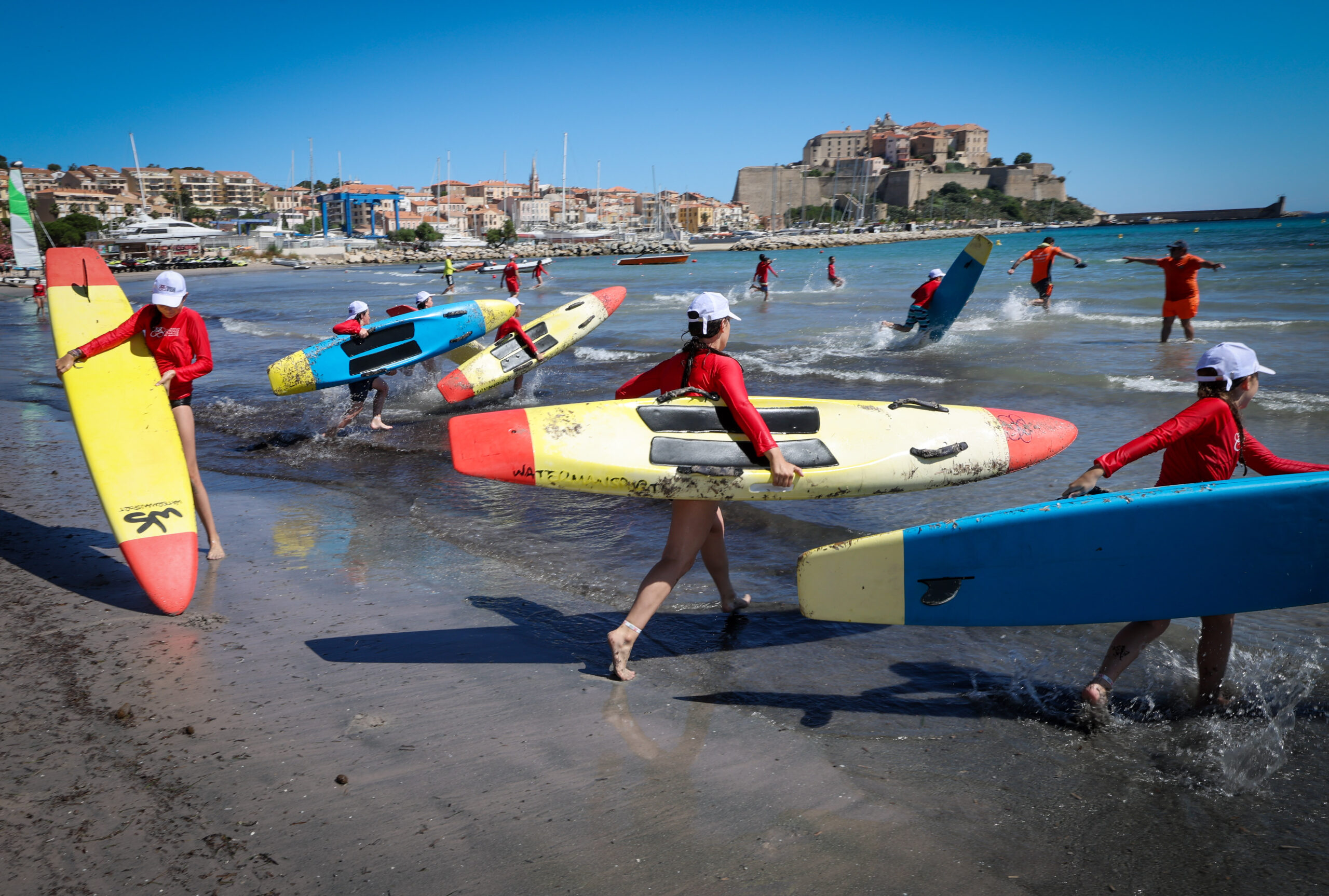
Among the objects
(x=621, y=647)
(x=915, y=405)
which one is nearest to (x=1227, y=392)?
(x=915, y=405)

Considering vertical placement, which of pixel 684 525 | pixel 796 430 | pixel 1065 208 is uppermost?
pixel 1065 208

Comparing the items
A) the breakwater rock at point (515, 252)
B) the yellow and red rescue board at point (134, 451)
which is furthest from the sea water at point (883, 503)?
the breakwater rock at point (515, 252)

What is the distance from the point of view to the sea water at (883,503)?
3346 mm

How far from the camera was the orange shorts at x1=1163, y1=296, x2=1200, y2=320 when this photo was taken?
40.9 feet

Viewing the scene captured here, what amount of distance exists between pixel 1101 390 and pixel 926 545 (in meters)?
8.62

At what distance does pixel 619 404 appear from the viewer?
4.18 m

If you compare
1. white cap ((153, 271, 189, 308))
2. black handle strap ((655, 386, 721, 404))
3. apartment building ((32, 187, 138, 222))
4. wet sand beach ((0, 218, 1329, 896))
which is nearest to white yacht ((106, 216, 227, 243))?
apartment building ((32, 187, 138, 222))

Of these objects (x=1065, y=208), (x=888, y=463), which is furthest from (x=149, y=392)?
(x=1065, y=208)

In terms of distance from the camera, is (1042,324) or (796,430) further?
(1042,324)

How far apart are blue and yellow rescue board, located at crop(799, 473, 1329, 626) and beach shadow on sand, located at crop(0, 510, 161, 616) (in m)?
3.59

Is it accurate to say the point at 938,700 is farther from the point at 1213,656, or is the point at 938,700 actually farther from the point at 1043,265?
the point at 1043,265

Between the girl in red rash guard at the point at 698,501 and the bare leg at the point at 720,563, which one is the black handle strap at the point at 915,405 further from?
the bare leg at the point at 720,563

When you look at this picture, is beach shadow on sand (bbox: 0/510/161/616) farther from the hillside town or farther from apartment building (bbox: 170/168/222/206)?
apartment building (bbox: 170/168/222/206)

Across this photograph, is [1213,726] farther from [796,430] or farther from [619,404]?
[619,404]
